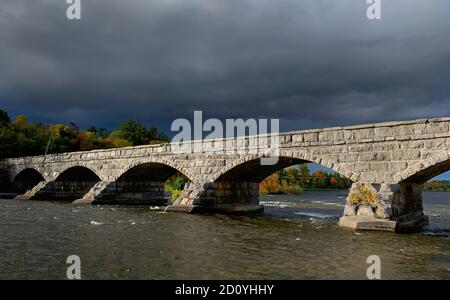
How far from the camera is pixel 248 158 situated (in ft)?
57.9

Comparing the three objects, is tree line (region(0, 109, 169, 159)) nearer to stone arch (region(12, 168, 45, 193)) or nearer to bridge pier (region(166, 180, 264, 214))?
stone arch (region(12, 168, 45, 193))

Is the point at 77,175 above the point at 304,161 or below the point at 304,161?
below

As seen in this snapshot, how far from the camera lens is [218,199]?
19.9 metres

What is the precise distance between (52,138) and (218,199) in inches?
1756

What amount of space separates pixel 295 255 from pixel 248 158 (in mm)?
8819

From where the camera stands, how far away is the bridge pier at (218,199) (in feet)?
62.8

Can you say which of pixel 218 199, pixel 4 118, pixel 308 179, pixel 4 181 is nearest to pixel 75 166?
pixel 218 199

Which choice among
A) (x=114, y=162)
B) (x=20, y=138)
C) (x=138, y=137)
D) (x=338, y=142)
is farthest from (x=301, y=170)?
(x=338, y=142)

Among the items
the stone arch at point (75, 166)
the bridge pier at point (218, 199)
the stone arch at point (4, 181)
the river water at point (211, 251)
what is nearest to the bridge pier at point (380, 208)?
the river water at point (211, 251)

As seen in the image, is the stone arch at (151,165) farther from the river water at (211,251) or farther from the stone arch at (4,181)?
the stone arch at (4,181)

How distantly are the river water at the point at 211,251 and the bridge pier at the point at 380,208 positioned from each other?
0.50 meters

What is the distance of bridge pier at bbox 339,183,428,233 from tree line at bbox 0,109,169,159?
45995 millimetres

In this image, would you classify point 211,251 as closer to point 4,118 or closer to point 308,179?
point 4,118

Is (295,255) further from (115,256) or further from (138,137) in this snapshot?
(138,137)
